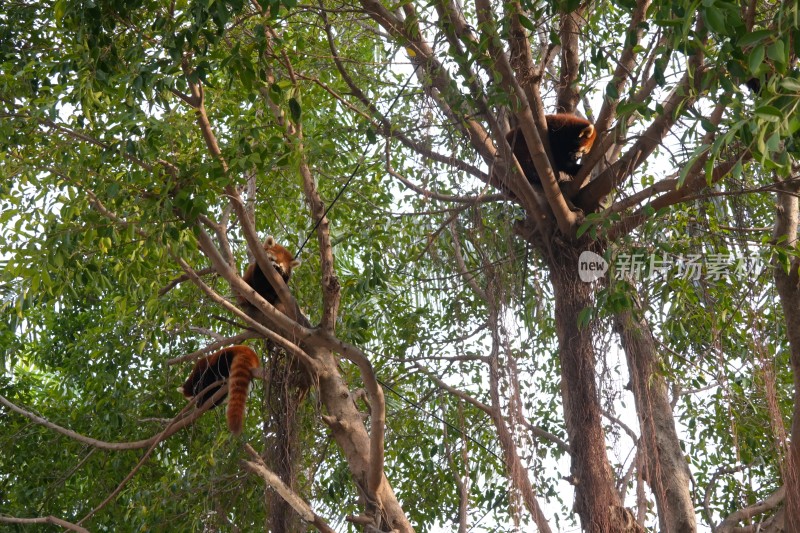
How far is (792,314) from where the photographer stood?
14.8ft

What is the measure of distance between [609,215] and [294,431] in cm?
226

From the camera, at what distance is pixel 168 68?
3.84 metres

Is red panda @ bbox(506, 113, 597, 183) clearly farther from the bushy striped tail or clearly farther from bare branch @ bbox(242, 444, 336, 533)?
bare branch @ bbox(242, 444, 336, 533)

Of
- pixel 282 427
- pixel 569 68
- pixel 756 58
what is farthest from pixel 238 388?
pixel 756 58

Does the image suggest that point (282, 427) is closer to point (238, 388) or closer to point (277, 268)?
point (238, 388)

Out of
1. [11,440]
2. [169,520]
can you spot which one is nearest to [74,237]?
[169,520]

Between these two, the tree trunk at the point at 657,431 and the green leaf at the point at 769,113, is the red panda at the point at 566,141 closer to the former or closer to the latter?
the tree trunk at the point at 657,431

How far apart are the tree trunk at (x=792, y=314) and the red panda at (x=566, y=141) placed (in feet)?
4.68

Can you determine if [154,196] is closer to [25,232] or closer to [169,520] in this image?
[25,232]

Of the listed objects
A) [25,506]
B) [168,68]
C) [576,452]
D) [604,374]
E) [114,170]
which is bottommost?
[25,506]

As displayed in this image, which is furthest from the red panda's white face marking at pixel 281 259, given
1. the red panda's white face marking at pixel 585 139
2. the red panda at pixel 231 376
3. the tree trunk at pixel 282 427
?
the red panda's white face marking at pixel 585 139

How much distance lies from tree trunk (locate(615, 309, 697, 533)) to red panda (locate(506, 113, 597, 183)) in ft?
4.46

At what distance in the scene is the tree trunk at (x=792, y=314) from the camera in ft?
13.9

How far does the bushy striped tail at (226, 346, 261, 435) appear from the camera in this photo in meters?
5.11
